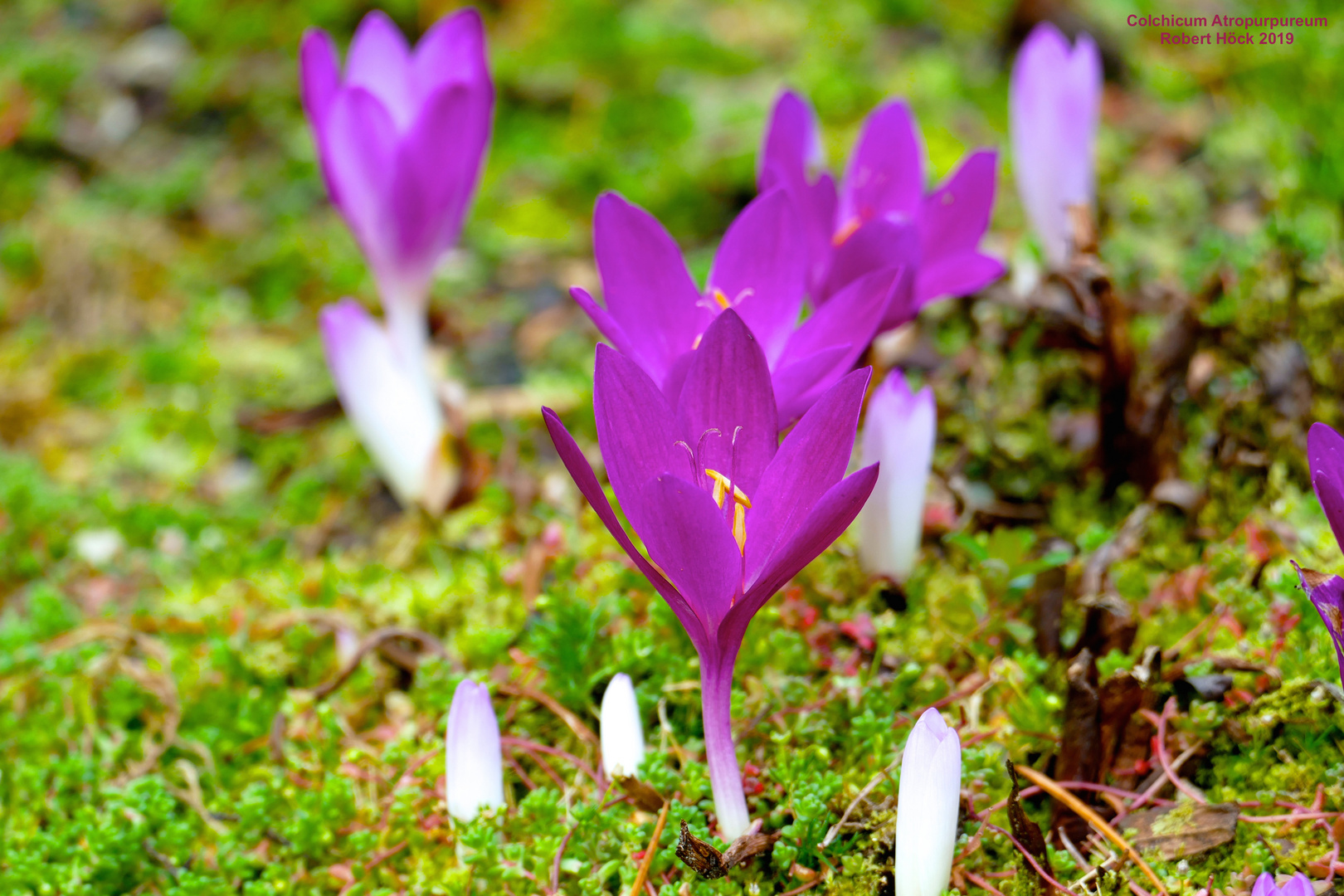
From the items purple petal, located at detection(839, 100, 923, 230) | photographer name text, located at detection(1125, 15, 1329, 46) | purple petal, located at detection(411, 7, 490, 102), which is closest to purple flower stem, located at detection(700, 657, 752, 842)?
purple petal, located at detection(839, 100, 923, 230)

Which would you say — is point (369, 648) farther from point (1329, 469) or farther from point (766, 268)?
point (1329, 469)

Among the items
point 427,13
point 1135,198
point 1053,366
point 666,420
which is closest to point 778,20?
point 427,13

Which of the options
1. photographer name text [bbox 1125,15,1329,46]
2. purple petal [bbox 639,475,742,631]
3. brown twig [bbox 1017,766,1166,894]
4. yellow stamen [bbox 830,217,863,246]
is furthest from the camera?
photographer name text [bbox 1125,15,1329,46]

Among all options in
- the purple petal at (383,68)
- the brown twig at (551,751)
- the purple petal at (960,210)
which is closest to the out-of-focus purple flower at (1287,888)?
the brown twig at (551,751)

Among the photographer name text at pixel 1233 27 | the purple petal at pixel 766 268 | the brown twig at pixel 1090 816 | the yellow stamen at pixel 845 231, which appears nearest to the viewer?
the brown twig at pixel 1090 816

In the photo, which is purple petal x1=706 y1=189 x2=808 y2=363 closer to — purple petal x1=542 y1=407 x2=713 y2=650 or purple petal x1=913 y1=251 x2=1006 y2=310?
purple petal x1=913 y1=251 x2=1006 y2=310

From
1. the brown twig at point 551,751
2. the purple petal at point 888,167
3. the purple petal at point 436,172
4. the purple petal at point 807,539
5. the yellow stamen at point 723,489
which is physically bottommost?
the brown twig at point 551,751

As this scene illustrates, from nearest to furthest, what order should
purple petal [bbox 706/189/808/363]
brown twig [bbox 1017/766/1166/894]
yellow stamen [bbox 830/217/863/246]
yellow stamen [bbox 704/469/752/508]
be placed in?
yellow stamen [bbox 704/469/752/508] → brown twig [bbox 1017/766/1166/894] → purple petal [bbox 706/189/808/363] → yellow stamen [bbox 830/217/863/246]

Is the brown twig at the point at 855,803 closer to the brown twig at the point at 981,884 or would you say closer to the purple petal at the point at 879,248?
the brown twig at the point at 981,884
